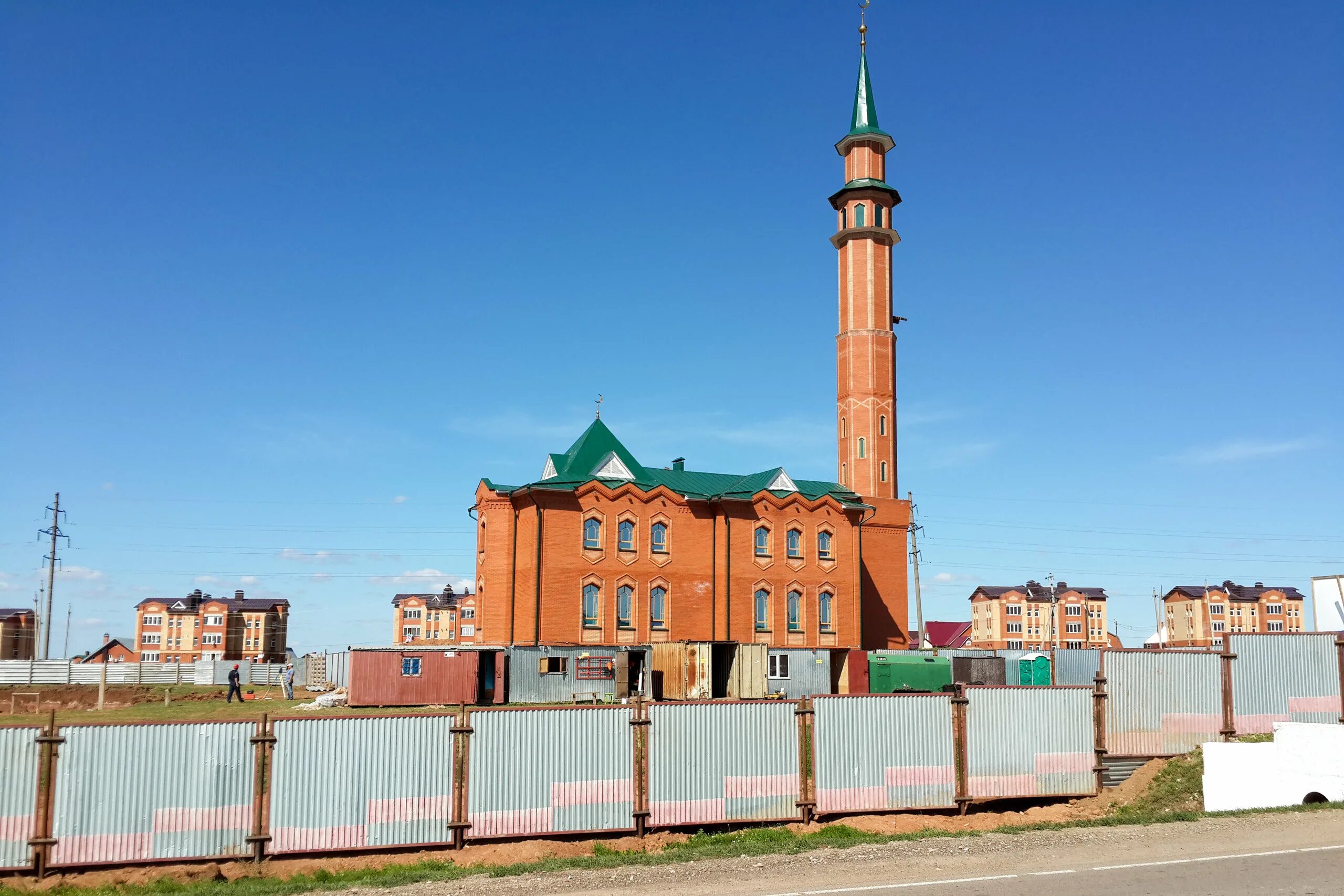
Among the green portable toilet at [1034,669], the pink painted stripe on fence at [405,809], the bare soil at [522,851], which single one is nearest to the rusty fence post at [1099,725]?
the bare soil at [522,851]

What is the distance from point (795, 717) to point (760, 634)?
1278 inches

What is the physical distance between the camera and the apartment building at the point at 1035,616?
120312 millimetres

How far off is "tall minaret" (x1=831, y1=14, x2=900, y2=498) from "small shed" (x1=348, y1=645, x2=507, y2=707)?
26.6 metres

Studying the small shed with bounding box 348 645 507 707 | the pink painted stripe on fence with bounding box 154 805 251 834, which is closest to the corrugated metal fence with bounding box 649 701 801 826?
the pink painted stripe on fence with bounding box 154 805 251 834

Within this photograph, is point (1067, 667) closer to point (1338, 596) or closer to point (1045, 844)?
point (1338, 596)

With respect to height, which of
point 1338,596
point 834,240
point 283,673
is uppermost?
point 834,240

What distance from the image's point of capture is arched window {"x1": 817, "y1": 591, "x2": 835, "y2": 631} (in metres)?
51.9

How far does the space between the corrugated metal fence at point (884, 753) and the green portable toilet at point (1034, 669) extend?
22.4 meters

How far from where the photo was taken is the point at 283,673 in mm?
57281

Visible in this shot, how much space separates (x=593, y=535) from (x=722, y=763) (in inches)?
1207

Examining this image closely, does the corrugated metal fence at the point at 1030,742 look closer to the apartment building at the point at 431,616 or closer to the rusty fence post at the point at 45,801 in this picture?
the rusty fence post at the point at 45,801

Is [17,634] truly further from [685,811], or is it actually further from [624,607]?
[685,811]

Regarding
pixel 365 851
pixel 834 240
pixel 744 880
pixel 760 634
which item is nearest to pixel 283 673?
pixel 760 634

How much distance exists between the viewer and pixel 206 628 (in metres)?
113
